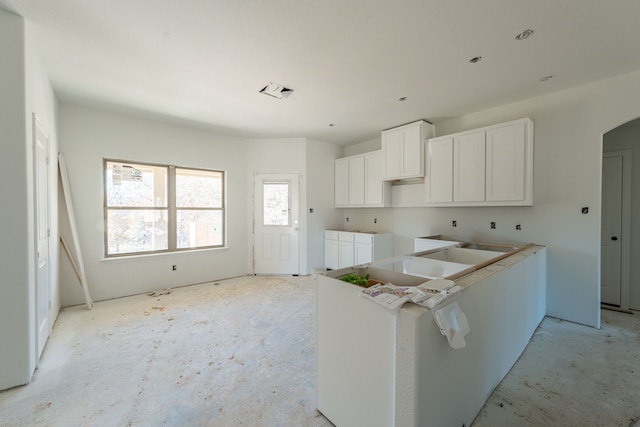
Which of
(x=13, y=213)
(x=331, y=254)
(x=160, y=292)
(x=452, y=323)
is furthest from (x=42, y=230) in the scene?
(x=331, y=254)

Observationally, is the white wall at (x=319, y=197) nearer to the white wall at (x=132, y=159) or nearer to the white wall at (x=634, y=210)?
the white wall at (x=132, y=159)

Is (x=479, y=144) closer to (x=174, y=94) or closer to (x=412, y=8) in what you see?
(x=412, y=8)

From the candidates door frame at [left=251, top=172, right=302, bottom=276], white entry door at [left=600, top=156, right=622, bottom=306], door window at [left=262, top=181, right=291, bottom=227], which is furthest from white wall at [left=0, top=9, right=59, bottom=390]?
white entry door at [left=600, top=156, right=622, bottom=306]

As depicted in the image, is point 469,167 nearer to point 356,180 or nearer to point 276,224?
point 356,180

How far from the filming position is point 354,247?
4.76m

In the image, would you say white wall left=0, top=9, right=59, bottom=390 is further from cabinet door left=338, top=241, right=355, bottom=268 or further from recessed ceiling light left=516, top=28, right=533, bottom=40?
cabinet door left=338, top=241, right=355, bottom=268

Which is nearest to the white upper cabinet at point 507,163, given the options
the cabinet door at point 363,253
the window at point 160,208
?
the cabinet door at point 363,253

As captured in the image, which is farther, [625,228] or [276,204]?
[276,204]

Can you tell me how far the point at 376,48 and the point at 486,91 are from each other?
1.68m

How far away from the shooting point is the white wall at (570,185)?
2807 millimetres

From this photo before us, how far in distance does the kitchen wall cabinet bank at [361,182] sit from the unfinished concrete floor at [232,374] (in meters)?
2.40

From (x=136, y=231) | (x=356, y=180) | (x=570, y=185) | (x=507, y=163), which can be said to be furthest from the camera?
(x=356, y=180)

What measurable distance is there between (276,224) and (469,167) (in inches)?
135

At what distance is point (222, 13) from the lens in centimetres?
184
